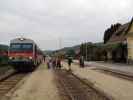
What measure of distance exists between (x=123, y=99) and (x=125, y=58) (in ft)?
157

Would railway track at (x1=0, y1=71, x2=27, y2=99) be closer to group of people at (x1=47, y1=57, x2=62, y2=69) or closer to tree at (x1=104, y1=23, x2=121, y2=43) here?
group of people at (x1=47, y1=57, x2=62, y2=69)

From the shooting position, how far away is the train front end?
33.6 m

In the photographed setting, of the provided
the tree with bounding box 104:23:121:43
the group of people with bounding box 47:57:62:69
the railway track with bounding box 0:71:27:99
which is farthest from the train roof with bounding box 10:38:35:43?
the tree with bounding box 104:23:121:43

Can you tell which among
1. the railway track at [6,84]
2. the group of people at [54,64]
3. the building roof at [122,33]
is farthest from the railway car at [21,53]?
the building roof at [122,33]

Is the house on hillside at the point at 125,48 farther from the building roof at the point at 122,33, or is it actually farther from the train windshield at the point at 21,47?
the train windshield at the point at 21,47

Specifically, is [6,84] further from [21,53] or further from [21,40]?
[21,40]

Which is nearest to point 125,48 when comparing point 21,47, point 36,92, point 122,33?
point 122,33

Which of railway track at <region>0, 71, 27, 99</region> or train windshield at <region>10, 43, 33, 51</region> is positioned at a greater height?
train windshield at <region>10, 43, 33, 51</region>

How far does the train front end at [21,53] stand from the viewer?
33569mm

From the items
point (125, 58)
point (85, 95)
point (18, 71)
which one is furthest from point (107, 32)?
point (85, 95)

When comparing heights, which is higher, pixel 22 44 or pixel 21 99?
pixel 22 44

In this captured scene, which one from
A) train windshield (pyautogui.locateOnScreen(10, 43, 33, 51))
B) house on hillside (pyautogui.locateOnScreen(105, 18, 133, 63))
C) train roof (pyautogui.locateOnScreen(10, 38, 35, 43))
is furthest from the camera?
house on hillside (pyautogui.locateOnScreen(105, 18, 133, 63))

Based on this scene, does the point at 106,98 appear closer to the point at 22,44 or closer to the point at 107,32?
the point at 22,44

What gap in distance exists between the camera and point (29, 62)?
33.8m
